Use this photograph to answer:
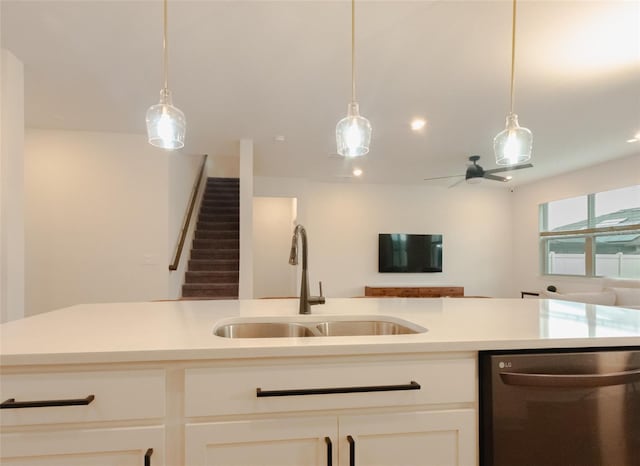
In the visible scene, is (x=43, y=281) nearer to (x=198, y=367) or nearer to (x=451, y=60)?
(x=198, y=367)

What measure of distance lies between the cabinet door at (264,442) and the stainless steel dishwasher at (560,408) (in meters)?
0.48

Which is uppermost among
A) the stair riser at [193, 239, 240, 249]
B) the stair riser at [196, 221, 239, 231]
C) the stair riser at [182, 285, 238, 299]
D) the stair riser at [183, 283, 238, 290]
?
the stair riser at [196, 221, 239, 231]

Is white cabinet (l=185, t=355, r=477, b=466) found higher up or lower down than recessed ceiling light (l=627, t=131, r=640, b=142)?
lower down

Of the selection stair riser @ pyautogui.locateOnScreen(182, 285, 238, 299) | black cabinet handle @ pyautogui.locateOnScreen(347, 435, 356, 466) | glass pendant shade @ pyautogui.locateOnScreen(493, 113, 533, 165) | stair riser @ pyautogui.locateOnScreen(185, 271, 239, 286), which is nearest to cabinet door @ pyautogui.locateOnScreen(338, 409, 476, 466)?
black cabinet handle @ pyautogui.locateOnScreen(347, 435, 356, 466)

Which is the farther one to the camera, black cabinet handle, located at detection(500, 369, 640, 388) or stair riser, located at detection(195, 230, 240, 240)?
stair riser, located at detection(195, 230, 240, 240)

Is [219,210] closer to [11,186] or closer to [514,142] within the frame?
[11,186]

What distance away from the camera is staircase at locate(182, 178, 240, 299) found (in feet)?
15.4

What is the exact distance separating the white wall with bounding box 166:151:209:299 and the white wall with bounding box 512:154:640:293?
6.47m

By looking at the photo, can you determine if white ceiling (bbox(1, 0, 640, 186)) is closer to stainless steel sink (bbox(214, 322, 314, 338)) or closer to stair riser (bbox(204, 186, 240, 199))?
stainless steel sink (bbox(214, 322, 314, 338))

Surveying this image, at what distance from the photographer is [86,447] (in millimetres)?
810

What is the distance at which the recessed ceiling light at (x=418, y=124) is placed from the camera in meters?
3.48

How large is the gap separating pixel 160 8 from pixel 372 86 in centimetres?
163

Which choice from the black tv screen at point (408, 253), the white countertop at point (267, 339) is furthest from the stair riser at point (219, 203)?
the white countertop at point (267, 339)

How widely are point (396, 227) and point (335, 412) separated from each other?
6103 mm
